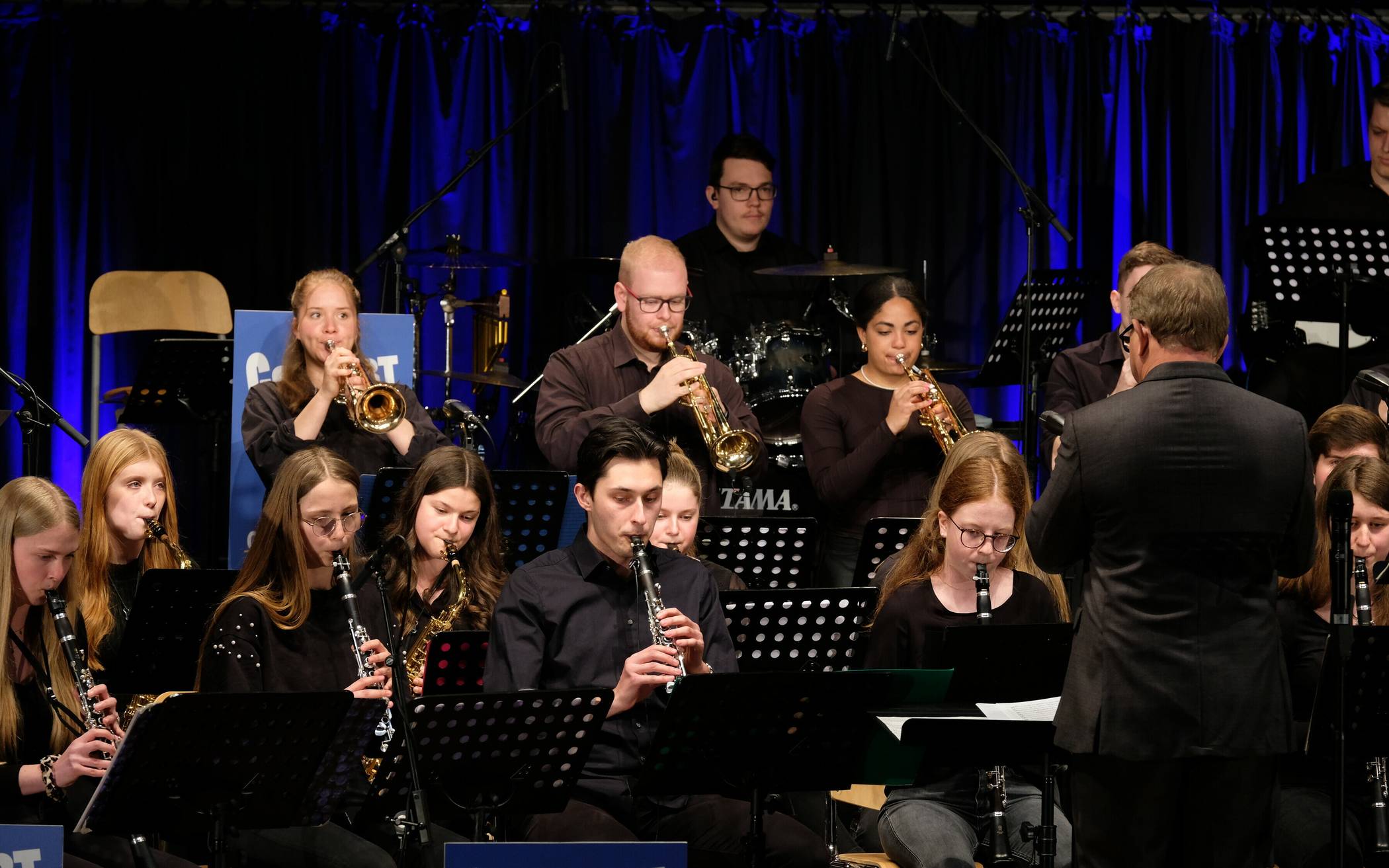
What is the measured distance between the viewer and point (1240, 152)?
789 centimetres

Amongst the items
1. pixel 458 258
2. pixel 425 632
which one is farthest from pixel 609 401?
pixel 458 258

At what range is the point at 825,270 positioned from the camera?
693cm

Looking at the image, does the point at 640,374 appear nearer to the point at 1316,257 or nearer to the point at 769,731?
the point at 769,731

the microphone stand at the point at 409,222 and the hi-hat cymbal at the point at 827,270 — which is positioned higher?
the microphone stand at the point at 409,222

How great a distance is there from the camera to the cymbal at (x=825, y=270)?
691 cm

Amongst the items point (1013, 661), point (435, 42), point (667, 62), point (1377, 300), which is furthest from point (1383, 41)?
point (1013, 661)

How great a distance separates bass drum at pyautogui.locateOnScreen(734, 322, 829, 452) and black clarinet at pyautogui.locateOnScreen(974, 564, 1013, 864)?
255cm

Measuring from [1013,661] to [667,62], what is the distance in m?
4.85

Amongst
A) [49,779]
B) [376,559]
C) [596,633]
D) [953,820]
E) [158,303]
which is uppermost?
[158,303]

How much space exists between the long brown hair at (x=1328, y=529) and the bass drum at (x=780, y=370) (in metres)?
2.68

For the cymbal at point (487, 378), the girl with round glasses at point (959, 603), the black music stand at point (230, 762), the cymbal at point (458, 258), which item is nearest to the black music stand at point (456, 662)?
the black music stand at point (230, 762)

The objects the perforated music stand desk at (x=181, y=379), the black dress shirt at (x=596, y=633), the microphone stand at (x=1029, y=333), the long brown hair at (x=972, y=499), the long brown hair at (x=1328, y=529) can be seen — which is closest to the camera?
the black dress shirt at (x=596, y=633)

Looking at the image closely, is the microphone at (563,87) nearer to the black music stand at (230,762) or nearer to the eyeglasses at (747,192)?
the eyeglasses at (747,192)

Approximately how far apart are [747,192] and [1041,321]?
141cm
